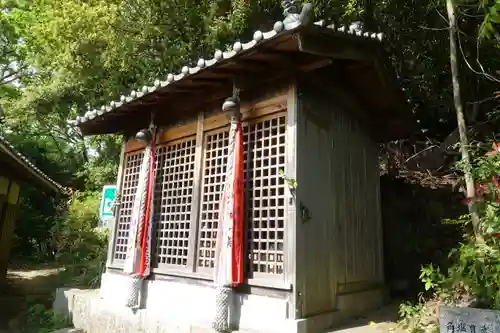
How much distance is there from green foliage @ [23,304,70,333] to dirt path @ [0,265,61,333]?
11.5 inches

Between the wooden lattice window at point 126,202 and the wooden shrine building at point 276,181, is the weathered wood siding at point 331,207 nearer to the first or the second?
the wooden shrine building at point 276,181

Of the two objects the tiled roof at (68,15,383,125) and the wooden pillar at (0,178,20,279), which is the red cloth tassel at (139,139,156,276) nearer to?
the tiled roof at (68,15,383,125)

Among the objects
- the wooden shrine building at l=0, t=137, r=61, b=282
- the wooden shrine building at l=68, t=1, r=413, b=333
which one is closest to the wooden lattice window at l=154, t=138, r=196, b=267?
the wooden shrine building at l=68, t=1, r=413, b=333

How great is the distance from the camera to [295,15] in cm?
471

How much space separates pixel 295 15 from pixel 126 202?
18.6 ft

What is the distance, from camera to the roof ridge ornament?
15.0 feet

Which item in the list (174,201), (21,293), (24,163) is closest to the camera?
(174,201)

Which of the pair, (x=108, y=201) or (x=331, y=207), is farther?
(x=108, y=201)

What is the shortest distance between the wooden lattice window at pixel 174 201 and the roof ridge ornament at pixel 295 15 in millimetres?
3215

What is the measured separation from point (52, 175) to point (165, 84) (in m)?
18.0

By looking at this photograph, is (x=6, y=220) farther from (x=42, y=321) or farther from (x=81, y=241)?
(x=42, y=321)

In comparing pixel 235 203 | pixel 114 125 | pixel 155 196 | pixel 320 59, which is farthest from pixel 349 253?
pixel 114 125

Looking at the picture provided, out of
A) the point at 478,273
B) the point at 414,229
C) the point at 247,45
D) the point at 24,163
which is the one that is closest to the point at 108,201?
the point at 24,163

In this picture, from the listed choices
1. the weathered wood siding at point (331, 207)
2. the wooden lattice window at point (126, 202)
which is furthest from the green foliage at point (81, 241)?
the weathered wood siding at point (331, 207)
